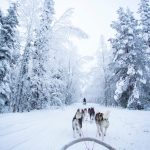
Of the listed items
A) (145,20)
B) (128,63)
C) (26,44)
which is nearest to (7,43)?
(26,44)

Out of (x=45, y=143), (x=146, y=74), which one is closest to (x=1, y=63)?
(x=45, y=143)

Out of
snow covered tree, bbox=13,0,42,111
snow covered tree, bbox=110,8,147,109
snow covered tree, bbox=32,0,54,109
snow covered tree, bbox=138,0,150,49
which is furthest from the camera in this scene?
snow covered tree, bbox=138,0,150,49

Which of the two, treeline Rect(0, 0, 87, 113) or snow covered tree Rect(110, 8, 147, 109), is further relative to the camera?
snow covered tree Rect(110, 8, 147, 109)

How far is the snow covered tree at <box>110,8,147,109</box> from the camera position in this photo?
26.4 metres

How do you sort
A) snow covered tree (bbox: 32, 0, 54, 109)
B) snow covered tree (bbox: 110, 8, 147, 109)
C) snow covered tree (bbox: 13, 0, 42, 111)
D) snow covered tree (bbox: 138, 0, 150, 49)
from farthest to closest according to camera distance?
snow covered tree (bbox: 138, 0, 150, 49) → snow covered tree (bbox: 110, 8, 147, 109) → snow covered tree (bbox: 32, 0, 54, 109) → snow covered tree (bbox: 13, 0, 42, 111)

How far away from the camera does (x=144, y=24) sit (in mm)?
31703

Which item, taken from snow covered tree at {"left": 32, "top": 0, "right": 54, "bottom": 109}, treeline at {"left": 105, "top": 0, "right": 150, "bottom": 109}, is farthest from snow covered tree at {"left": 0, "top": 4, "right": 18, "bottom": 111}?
treeline at {"left": 105, "top": 0, "right": 150, "bottom": 109}

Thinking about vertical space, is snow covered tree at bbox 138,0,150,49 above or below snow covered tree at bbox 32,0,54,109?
above

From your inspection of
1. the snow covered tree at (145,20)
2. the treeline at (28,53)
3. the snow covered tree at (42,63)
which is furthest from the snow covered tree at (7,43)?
the snow covered tree at (145,20)

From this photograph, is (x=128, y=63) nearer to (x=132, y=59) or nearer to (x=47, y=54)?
(x=132, y=59)

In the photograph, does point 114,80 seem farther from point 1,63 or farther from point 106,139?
point 106,139

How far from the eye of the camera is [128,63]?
2866 cm

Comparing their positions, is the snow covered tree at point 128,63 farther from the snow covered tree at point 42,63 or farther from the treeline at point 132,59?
the snow covered tree at point 42,63

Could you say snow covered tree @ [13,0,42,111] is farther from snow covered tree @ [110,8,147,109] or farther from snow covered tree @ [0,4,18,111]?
snow covered tree @ [110,8,147,109]
